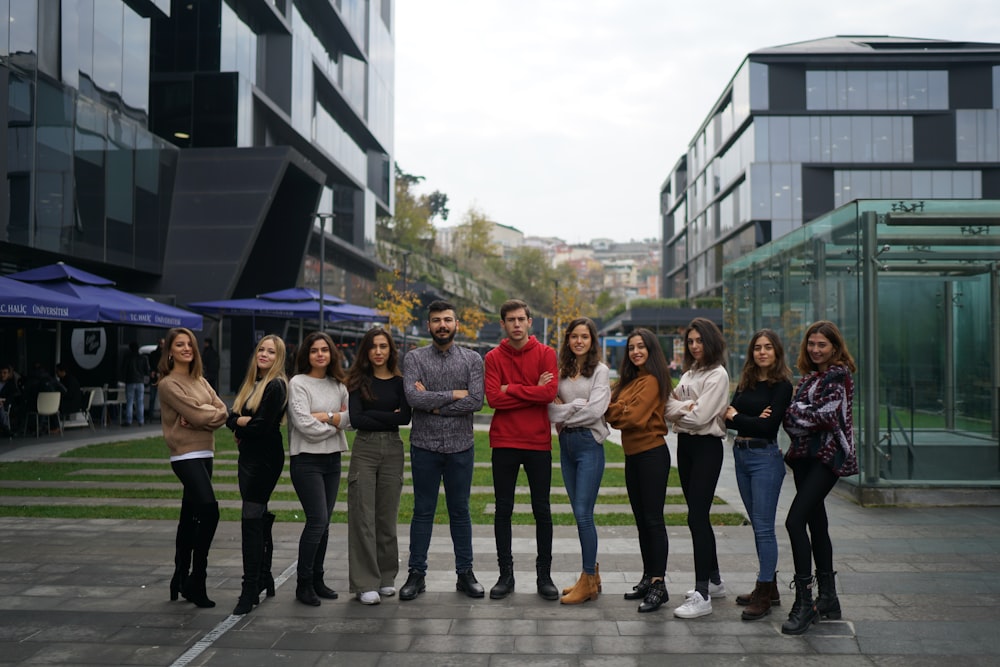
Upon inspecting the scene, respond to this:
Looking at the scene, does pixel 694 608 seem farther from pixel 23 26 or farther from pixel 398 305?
pixel 398 305

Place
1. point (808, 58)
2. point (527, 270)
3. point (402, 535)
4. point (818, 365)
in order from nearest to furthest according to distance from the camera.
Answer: point (818, 365) → point (402, 535) → point (808, 58) → point (527, 270)

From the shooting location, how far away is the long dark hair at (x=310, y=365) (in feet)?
19.3

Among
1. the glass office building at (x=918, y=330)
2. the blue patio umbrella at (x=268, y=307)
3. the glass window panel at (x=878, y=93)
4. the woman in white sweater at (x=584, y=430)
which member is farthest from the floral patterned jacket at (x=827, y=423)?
the glass window panel at (x=878, y=93)

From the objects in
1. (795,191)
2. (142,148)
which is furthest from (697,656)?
(795,191)

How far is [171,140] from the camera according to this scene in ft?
92.0

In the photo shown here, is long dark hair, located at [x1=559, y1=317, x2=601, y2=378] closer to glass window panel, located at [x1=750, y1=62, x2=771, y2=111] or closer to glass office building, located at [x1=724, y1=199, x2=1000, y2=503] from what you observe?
glass office building, located at [x1=724, y1=199, x2=1000, y2=503]

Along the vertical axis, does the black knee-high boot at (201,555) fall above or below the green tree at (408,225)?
below

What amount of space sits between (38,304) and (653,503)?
35.8 feet

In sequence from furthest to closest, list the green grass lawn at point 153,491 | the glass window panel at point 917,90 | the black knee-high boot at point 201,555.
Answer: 1. the glass window panel at point 917,90
2. the green grass lawn at point 153,491
3. the black knee-high boot at point 201,555

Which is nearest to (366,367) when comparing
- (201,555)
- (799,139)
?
(201,555)

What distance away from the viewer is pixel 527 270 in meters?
103

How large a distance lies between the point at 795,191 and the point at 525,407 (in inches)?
1899

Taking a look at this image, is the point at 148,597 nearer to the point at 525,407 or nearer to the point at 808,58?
the point at 525,407

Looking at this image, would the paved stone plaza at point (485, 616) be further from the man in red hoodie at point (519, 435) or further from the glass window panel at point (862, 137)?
the glass window panel at point (862, 137)
